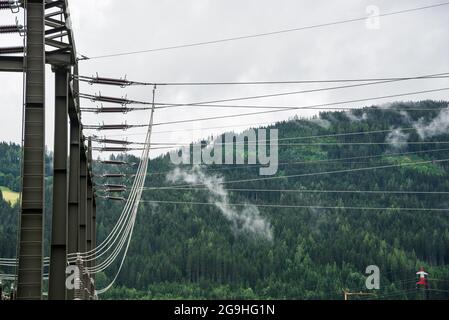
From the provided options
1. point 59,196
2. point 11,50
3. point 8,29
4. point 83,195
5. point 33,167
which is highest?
point 8,29

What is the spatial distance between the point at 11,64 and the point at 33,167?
4912 mm

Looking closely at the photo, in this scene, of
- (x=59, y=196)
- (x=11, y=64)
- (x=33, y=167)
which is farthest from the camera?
(x=59, y=196)

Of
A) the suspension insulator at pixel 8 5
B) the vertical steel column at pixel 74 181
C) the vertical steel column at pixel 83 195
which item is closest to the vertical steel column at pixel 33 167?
the suspension insulator at pixel 8 5

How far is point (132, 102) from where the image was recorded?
47344mm

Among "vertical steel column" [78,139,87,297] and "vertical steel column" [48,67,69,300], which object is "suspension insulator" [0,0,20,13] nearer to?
"vertical steel column" [48,67,69,300]

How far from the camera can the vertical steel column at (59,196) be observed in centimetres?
3178

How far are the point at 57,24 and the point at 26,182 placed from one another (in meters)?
8.13

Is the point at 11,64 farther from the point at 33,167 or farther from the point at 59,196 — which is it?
the point at 59,196

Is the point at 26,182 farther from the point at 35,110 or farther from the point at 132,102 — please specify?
the point at 132,102

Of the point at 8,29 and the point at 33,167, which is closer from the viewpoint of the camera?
the point at 33,167

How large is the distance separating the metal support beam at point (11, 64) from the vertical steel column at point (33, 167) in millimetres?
2273

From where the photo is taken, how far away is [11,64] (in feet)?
93.2

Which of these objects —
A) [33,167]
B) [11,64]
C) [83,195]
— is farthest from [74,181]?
[33,167]
